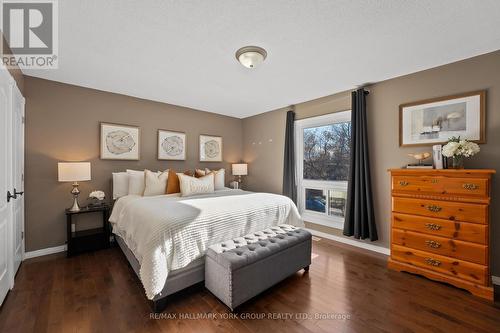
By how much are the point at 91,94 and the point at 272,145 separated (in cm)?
334

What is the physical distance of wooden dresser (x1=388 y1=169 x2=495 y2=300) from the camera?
2.08 m

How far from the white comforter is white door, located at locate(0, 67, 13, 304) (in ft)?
3.16

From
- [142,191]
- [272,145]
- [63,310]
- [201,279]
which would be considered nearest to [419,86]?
[272,145]

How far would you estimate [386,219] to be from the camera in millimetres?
3074

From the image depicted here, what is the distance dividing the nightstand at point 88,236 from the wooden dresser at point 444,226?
396 centimetres

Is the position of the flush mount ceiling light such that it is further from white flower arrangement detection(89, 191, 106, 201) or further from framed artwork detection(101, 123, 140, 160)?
white flower arrangement detection(89, 191, 106, 201)

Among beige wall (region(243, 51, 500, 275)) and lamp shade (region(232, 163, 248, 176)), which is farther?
lamp shade (region(232, 163, 248, 176))

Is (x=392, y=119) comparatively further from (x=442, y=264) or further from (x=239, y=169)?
(x=239, y=169)

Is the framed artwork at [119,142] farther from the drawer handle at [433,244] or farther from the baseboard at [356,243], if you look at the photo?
the drawer handle at [433,244]

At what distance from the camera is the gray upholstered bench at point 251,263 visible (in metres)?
1.84

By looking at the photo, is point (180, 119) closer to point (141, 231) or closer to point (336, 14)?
point (141, 231)

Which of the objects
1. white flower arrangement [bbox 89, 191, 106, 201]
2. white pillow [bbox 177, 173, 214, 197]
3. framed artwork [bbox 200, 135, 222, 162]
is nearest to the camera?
white flower arrangement [bbox 89, 191, 106, 201]

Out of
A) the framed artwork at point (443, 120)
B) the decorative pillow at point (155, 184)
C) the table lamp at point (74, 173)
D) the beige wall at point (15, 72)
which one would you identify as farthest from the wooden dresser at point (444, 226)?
the beige wall at point (15, 72)

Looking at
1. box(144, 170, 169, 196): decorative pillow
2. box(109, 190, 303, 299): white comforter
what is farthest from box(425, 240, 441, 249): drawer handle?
box(144, 170, 169, 196): decorative pillow
